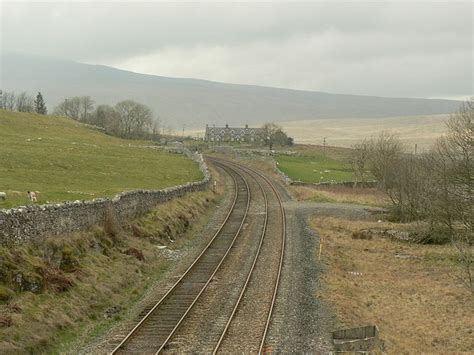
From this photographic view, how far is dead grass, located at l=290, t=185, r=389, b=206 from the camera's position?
56.1 m

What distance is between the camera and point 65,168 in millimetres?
44312

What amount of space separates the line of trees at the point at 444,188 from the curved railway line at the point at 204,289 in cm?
973

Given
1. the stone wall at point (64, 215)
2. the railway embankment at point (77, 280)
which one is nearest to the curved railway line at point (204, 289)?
the railway embankment at point (77, 280)

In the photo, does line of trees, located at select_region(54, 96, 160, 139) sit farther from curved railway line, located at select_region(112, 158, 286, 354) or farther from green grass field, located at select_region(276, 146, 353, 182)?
curved railway line, located at select_region(112, 158, 286, 354)

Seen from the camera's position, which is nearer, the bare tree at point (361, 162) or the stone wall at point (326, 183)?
the stone wall at point (326, 183)

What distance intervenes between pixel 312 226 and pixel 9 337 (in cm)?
2859

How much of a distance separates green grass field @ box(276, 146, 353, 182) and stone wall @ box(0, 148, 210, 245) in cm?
4312

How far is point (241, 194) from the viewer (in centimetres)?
5475

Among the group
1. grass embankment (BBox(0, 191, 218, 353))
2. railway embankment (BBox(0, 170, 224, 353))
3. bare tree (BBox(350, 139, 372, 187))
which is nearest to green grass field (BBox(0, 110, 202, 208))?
railway embankment (BBox(0, 170, 224, 353))

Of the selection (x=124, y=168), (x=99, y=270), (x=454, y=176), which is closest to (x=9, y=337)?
(x=99, y=270)

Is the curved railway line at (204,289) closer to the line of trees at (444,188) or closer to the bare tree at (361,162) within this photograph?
the line of trees at (444,188)

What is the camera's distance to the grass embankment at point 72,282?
16109mm

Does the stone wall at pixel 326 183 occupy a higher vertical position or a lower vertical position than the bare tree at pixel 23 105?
lower

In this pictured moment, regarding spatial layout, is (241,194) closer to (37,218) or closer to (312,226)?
(312,226)
